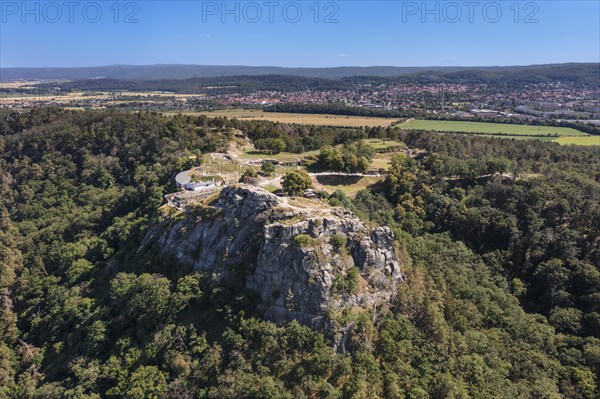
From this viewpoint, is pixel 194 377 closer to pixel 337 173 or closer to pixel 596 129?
pixel 337 173

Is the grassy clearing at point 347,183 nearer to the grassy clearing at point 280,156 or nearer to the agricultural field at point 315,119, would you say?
the grassy clearing at point 280,156

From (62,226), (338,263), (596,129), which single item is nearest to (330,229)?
(338,263)

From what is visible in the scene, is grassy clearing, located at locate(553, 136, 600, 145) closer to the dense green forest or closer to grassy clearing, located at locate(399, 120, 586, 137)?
grassy clearing, located at locate(399, 120, 586, 137)

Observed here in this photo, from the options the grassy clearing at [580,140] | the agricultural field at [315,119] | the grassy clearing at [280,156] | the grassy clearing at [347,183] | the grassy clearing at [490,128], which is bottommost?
the grassy clearing at [347,183]

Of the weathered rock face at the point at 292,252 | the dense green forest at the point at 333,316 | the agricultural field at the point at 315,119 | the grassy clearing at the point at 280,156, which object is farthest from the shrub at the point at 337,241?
the agricultural field at the point at 315,119

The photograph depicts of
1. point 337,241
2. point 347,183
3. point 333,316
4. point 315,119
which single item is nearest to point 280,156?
point 347,183

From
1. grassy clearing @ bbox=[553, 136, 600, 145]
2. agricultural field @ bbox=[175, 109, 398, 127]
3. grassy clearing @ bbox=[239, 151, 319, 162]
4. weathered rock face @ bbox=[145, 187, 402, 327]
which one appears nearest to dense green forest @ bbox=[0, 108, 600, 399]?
weathered rock face @ bbox=[145, 187, 402, 327]
